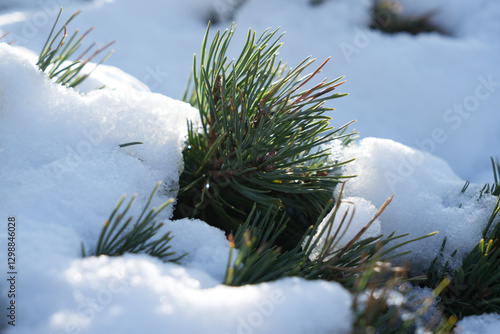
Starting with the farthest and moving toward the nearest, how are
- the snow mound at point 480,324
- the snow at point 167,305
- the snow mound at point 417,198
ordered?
the snow mound at point 417,198
the snow mound at point 480,324
the snow at point 167,305

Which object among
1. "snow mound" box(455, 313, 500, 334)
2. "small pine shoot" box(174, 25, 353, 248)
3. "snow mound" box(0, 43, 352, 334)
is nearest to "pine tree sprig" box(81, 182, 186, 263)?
"snow mound" box(0, 43, 352, 334)

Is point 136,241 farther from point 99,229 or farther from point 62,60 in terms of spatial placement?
point 62,60

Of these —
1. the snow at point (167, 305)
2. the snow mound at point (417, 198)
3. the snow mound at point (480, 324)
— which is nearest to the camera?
the snow at point (167, 305)

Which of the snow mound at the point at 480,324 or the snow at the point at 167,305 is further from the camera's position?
the snow mound at the point at 480,324

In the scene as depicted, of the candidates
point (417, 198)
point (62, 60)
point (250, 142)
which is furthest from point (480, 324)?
point (62, 60)

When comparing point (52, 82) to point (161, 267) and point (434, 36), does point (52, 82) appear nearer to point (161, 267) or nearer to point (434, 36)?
point (161, 267)

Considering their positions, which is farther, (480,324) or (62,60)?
(62,60)

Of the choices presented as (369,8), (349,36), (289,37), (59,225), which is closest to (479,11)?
(369,8)

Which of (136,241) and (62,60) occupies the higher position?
(62,60)

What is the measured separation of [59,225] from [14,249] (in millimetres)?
49

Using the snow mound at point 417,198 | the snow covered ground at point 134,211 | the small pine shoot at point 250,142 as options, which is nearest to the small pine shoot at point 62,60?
the snow covered ground at point 134,211

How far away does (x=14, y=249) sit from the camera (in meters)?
0.34

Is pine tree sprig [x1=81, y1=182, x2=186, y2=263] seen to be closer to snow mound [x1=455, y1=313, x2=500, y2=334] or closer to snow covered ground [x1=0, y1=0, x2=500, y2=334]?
snow covered ground [x1=0, y1=0, x2=500, y2=334]

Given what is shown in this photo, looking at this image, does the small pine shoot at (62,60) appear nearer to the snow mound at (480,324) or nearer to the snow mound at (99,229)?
the snow mound at (99,229)
